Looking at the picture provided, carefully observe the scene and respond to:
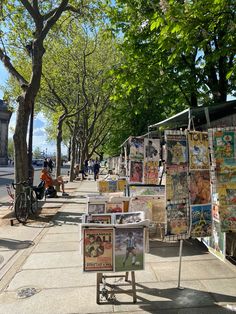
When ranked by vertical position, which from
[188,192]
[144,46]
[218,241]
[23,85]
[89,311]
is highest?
[144,46]

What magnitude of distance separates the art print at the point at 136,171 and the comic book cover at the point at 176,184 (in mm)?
7445

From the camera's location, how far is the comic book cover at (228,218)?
18.4 feet

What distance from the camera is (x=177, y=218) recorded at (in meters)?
5.45

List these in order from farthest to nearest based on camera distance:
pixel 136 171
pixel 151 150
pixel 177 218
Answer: pixel 136 171 < pixel 151 150 < pixel 177 218

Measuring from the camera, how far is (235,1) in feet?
25.2

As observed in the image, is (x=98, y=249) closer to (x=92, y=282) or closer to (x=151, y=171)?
(x=92, y=282)

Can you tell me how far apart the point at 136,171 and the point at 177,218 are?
7724 mm

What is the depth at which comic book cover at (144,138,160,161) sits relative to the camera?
1300 cm

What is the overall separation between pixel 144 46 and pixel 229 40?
520cm

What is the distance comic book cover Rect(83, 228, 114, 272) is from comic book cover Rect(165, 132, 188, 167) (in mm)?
1429

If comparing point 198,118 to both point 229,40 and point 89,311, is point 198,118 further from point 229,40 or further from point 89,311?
point 89,311

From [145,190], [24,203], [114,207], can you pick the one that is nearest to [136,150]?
[145,190]

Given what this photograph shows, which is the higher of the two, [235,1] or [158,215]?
[235,1]

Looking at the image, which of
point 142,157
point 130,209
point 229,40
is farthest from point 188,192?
point 142,157
